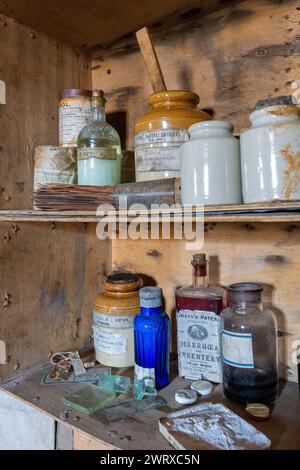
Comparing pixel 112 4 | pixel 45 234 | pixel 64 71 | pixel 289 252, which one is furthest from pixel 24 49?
pixel 289 252

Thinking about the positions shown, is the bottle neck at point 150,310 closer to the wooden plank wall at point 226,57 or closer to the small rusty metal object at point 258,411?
the small rusty metal object at point 258,411

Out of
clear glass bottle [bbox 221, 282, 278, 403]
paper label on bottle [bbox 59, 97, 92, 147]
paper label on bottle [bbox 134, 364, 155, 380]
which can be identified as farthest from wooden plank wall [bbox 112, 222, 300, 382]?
paper label on bottle [bbox 59, 97, 92, 147]

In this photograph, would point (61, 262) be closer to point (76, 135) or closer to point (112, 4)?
point (76, 135)

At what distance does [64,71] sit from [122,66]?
5.8 inches

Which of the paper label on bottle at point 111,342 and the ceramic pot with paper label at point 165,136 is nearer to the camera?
the ceramic pot with paper label at point 165,136

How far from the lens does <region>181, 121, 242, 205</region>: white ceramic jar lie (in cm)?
56

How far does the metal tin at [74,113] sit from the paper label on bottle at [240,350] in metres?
0.50

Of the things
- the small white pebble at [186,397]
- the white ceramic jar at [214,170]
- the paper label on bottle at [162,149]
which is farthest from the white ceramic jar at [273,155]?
the small white pebble at [186,397]

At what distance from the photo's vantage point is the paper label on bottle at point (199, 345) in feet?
2.35

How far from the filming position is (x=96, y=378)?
78 centimetres

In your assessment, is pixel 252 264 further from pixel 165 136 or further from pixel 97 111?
pixel 97 111

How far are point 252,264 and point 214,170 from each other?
287mm

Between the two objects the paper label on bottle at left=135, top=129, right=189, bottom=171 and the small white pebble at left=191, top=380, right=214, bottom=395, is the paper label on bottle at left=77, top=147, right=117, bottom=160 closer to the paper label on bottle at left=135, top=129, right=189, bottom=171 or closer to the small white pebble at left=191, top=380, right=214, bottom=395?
the paper label on bottle at left=135, top=129, right=189, bottom=171

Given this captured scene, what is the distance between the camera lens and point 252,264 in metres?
0.77
